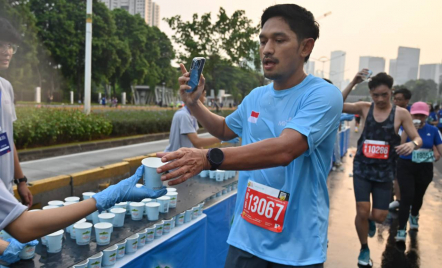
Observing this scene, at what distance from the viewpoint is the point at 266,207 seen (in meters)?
1.80

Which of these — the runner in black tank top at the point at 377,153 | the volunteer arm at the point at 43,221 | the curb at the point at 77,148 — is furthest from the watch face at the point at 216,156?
the curb at the point at 77,148

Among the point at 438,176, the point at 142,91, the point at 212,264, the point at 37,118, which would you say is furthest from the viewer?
the point at 142,91

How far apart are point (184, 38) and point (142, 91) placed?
43459mm

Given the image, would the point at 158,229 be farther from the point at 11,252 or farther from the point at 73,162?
the point at 73,162

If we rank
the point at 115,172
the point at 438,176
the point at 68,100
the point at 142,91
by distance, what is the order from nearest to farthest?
1. the point at 115,172
2. the point at 438,176
3. the point at 68,100
4. the point at 142,91

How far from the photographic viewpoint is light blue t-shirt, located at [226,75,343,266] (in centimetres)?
171

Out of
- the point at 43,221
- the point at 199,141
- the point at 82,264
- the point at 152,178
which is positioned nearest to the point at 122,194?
the point at 152,178

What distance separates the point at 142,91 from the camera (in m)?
62.0

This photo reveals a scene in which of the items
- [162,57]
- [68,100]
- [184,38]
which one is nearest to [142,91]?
[162,57]

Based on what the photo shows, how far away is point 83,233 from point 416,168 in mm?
4598

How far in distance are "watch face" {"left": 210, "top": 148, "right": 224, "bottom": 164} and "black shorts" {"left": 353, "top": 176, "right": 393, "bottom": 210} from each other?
309cm

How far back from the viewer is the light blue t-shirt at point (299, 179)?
171 centimetres

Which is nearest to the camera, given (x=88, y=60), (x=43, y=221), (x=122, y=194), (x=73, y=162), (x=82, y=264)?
(x=43, y=221)

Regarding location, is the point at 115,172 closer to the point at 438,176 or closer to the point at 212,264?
the point at 212,264
